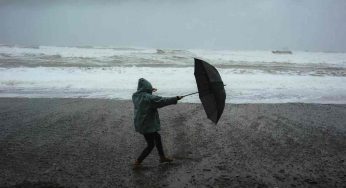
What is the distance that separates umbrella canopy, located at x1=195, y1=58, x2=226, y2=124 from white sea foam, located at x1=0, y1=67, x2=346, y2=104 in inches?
274

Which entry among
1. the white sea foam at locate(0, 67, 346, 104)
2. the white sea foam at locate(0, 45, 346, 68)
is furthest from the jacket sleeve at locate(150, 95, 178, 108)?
the white sea foam at locate(0, 45, 346, 68)

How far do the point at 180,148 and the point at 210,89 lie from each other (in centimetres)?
195

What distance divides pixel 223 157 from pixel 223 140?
1072mm

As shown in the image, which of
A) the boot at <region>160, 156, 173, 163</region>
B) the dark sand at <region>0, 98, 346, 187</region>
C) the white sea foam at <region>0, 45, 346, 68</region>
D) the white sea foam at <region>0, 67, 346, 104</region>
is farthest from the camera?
the white sea foam at <region>0, 45, 346, 68</region>

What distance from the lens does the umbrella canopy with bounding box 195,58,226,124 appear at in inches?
197

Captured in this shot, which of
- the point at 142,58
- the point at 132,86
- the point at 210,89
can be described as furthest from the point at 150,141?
the point at 142,58

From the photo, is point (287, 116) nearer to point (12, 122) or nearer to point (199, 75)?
point (199, 75)

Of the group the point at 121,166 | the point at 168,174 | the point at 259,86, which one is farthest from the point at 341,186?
the point at 259,86

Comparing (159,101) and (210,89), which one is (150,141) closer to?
(159,101)

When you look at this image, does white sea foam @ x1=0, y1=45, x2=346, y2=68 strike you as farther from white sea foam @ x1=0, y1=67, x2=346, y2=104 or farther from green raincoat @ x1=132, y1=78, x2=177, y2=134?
green raincoat @ x1=132, y1=78, x2=177, y2=134

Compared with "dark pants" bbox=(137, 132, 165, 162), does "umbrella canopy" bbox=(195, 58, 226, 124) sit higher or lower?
higher

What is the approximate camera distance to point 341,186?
4.89m

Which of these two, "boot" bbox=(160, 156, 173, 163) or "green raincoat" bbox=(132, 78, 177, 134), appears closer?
"green raincoat" bbox=(132, 78, 177, 134)

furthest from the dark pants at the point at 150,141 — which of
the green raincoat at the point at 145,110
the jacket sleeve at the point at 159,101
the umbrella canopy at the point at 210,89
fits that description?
the umbrella canopy at the point at 210,89
